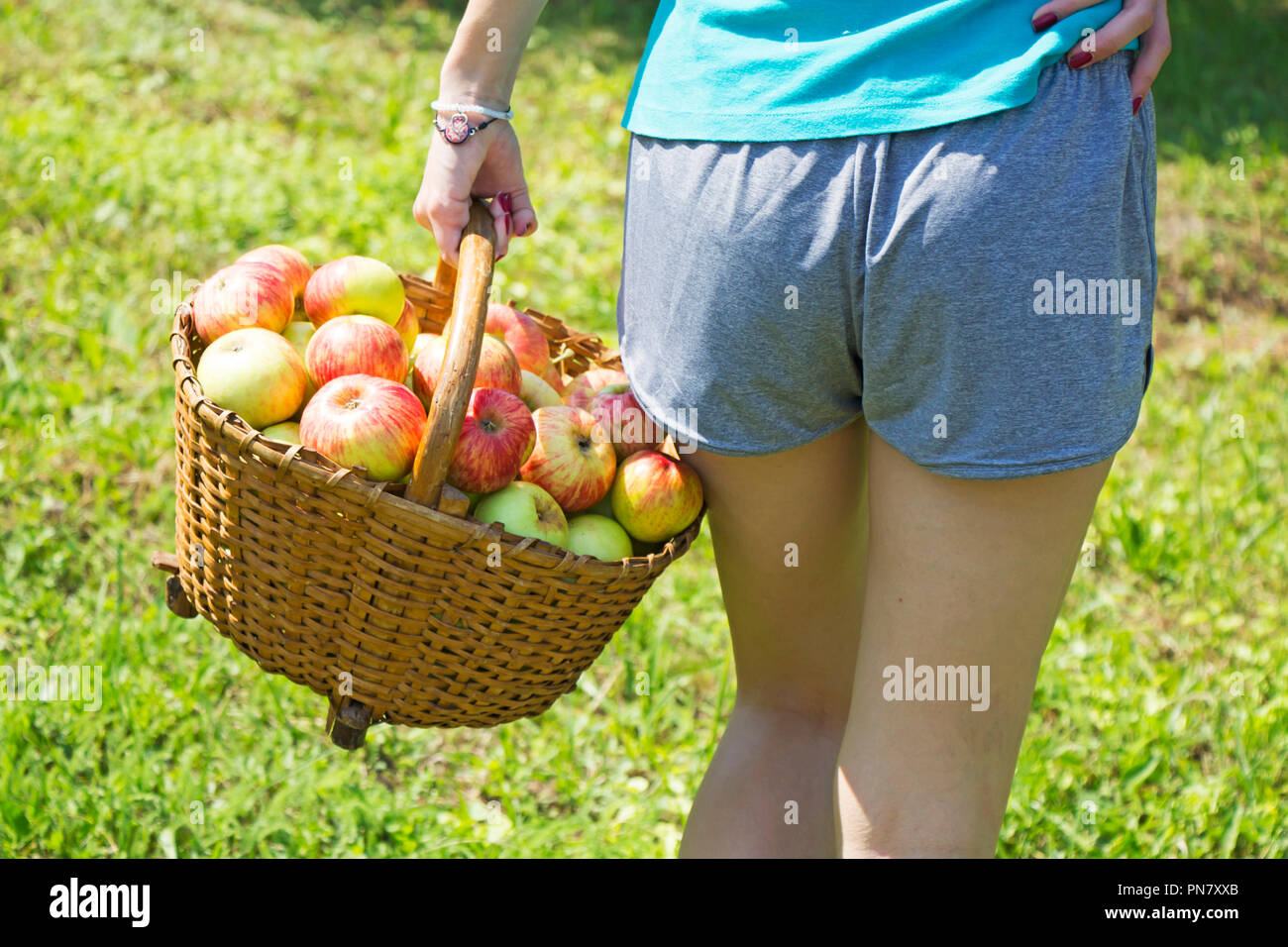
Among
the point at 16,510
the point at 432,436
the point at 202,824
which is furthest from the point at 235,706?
the point at 432,436

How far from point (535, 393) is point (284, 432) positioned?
387 mm

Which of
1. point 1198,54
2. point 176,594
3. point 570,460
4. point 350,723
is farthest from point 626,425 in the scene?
point 1198,54

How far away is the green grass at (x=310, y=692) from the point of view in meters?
2.30

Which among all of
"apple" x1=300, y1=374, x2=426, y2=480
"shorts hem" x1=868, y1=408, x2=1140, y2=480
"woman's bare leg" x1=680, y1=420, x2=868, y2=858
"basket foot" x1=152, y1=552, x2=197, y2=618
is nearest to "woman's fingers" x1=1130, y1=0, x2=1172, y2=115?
"shorts hem" x1=868, y1=408, x2=1140, y2=480

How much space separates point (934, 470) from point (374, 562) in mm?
644

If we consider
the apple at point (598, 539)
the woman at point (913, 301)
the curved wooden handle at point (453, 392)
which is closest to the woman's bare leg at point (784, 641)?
the woman at point (913, 301)

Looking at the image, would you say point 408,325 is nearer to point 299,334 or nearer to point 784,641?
point 299,334

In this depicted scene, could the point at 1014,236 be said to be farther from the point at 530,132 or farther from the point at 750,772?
the point at 530,132

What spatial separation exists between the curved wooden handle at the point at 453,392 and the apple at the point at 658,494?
0.94 feet

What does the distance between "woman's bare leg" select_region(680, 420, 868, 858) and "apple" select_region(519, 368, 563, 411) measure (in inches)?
12.1

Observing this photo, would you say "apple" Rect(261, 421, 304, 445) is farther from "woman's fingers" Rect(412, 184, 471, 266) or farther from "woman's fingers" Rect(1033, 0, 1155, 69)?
"woman's fingers" Rect(1033, 0, 1155, 69)

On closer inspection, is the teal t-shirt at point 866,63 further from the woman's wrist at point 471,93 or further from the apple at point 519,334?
the apple at point 519,334
